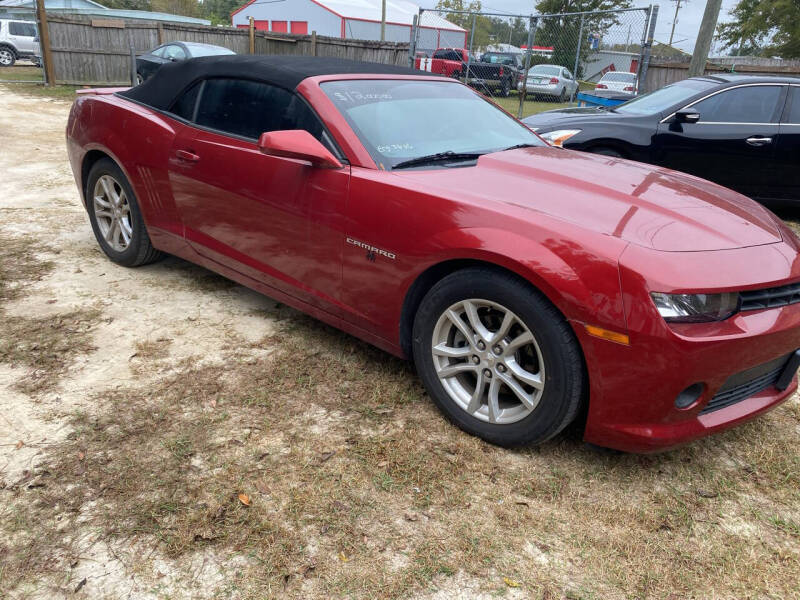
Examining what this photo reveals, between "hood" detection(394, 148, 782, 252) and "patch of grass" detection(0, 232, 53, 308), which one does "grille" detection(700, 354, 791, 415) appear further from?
"patch of grass" detection(0, 232, 53, 308)

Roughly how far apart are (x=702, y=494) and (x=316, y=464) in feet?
A: 4.98

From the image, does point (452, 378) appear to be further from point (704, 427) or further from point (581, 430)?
point (704, 427)

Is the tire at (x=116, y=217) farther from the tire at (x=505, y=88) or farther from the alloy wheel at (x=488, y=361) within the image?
the tire at (x=505, y=88)

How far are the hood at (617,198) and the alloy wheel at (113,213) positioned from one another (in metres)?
2.33

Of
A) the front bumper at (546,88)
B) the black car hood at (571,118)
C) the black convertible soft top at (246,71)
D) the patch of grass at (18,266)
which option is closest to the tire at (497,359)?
the black convertible soft top at (246,71)

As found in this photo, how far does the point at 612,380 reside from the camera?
7.40 ft

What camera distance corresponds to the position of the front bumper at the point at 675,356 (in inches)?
84.4

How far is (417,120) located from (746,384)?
6.39 feet

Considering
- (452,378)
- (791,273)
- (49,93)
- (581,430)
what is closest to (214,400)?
(452,378)

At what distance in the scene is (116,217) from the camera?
171 inches

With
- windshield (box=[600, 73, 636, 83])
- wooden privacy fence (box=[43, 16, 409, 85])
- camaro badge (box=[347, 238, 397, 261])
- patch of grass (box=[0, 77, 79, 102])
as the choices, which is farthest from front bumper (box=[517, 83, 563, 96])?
camaro badge (box=[347, 238, 397, 261])

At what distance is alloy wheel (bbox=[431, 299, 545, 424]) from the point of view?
2.49 metres

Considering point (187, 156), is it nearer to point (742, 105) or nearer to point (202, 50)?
point (742, 105)

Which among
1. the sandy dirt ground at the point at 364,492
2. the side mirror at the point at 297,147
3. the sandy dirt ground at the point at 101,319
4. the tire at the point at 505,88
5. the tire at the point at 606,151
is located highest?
the side mirror at the point at 297,147
